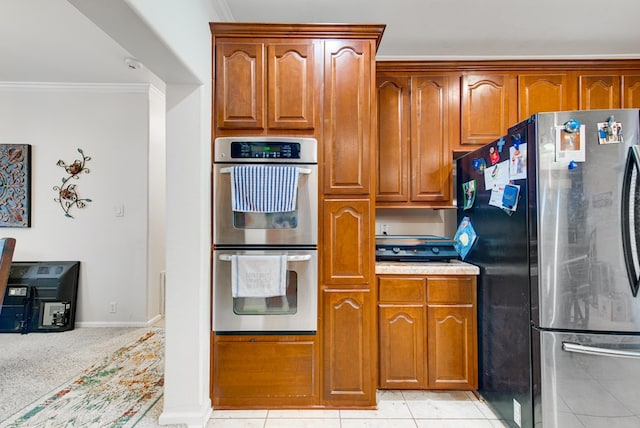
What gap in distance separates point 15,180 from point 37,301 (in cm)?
129

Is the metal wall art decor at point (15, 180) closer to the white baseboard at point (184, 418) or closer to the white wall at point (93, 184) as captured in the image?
the white wall at point (93, 184)

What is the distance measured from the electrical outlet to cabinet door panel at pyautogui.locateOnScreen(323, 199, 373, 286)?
102 centimetres

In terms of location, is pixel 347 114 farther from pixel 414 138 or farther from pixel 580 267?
pixel 580 267

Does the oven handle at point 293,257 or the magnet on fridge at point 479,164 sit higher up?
the magnet on fridge at point 479,164

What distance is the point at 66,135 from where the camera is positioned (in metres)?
3.34

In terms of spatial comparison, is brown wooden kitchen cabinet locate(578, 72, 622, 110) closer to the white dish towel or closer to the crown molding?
the white dish towel

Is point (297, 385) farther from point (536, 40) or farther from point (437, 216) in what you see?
point (536, 40)

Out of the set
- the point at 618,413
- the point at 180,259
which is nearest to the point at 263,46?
the point at 180,259

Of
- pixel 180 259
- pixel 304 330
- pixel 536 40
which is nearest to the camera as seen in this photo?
pixel 180 259

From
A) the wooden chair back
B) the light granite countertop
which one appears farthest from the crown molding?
the light granite countertop

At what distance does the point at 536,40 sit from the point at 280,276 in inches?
101

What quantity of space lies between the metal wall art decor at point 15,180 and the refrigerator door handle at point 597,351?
4.69m

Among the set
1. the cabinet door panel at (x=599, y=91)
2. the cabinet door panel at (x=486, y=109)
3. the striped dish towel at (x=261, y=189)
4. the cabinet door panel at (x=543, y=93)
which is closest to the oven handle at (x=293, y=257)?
the striped dish towel at (x=261, y=189)

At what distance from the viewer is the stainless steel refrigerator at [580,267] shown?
147 cm
